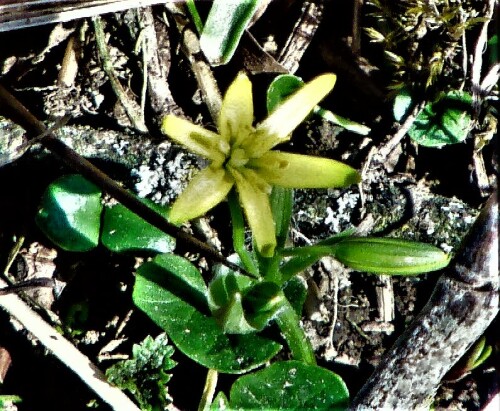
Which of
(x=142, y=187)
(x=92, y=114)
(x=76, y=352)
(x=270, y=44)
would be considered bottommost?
(x=76, y=352)

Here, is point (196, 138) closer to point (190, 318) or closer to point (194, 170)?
point (194, 170)

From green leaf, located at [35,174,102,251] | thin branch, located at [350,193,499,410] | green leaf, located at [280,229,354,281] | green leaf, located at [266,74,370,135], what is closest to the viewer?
thin branch, located at [350,193,499,410]

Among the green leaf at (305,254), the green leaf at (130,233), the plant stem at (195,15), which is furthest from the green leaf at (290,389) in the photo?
the plant stem at (195,15)

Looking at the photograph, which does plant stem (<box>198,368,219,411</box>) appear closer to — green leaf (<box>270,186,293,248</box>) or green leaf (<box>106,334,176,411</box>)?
green leaf (<box>106,334,176,411</box>)

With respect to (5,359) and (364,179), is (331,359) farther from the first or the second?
(5,359)

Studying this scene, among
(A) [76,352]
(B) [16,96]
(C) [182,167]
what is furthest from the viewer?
(B) [16,96]

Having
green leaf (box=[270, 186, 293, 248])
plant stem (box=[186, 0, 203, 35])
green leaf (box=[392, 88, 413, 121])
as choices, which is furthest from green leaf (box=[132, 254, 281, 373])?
green leaf (box=[392, 88, 413, 121])

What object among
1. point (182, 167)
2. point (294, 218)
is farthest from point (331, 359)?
point (182, 167)
